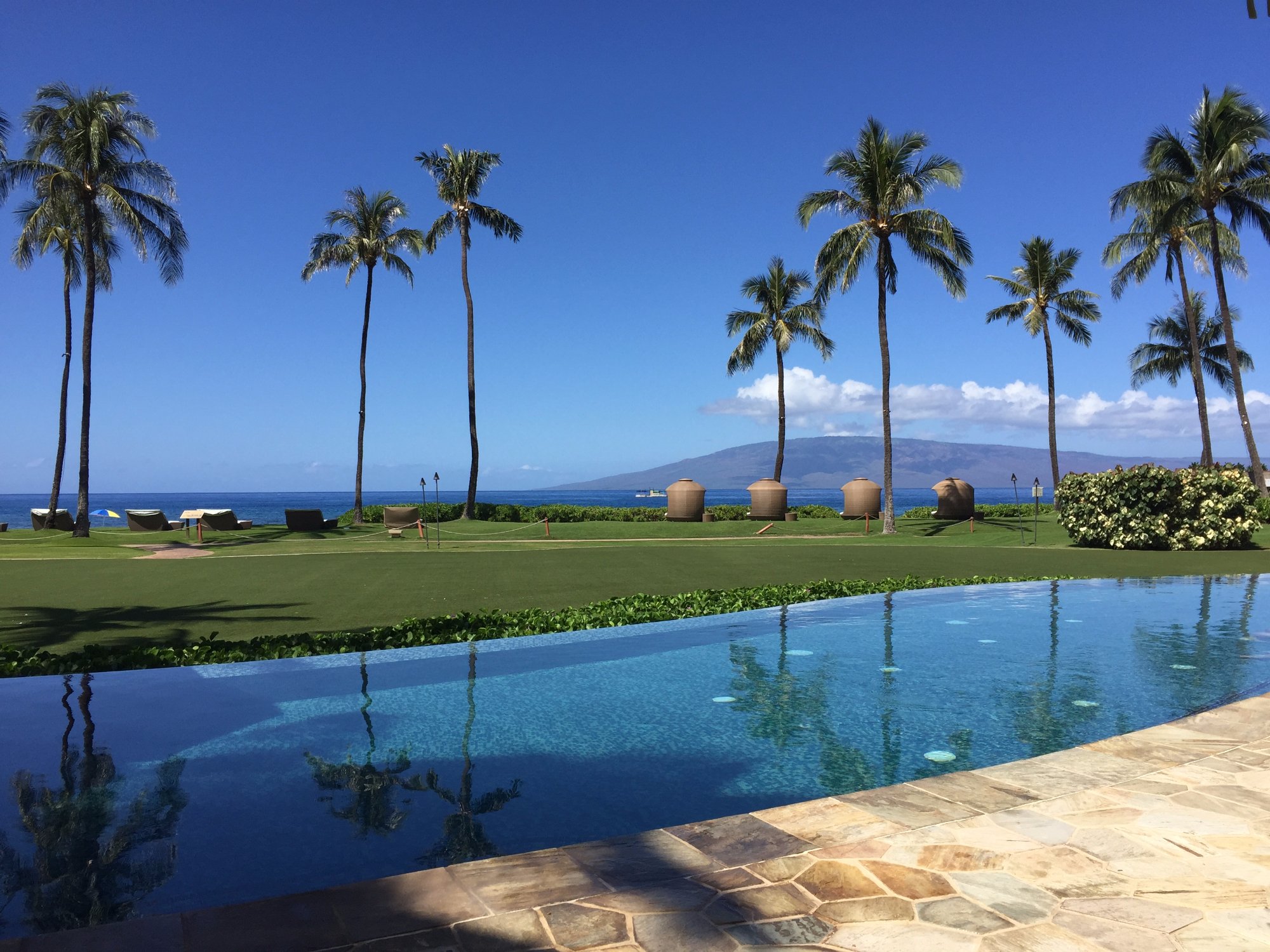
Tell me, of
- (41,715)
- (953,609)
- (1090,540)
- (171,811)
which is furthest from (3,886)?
(1090,540)

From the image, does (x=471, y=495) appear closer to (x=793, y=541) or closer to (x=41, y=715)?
(x=793, y=541)

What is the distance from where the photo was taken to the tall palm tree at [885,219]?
89.7 feet

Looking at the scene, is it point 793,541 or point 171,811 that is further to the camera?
point 793,541

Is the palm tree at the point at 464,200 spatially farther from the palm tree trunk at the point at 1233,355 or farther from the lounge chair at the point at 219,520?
the palm tree trunk at the point at 1233,355

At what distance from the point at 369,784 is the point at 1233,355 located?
112 feet

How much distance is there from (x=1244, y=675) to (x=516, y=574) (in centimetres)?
1096

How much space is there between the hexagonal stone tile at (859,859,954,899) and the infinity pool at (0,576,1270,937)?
1.25 metres

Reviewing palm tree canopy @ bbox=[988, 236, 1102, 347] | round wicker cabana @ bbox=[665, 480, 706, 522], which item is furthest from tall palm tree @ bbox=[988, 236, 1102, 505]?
round wicker cabana @ bbox=[665, 480, 706, 522]

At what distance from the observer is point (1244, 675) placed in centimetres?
748

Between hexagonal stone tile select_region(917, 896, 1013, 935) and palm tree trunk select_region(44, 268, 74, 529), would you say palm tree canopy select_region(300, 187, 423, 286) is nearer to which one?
palm tree trunk select_region(44, 268, 74, 529)

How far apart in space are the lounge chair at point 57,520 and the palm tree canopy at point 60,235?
9662 millimetres

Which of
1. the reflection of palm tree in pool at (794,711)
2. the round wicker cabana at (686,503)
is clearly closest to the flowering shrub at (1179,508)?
the reflection of palm tree in pool at (794,711)

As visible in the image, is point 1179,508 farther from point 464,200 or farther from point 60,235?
point 60,235

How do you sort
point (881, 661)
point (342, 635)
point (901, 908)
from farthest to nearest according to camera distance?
1. point (342, 635)
2. point (881, 661)
3. point (901, 908)
